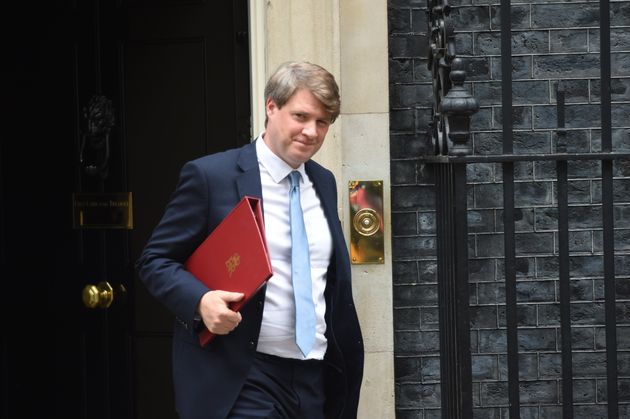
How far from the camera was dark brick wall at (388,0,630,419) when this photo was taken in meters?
5.33

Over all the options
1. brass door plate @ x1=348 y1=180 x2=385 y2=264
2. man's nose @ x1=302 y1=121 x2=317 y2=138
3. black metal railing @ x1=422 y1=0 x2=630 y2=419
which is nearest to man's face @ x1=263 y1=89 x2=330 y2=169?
man's nose @ x1=302 y1=121 x2=317 y2=138

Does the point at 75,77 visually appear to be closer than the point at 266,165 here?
No

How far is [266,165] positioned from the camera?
3.57 metres

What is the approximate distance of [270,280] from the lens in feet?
11.5

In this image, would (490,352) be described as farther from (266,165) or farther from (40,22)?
(40,22)

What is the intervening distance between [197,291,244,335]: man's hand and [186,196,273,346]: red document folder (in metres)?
0.02

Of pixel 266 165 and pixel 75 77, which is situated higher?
pixel 75 77

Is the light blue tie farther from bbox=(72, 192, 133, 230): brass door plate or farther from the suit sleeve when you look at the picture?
bbox=(72, 192, 133, 230): brass door plate

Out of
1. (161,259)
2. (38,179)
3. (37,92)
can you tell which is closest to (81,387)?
(38,179)

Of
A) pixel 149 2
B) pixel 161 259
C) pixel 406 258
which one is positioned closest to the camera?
pixel 161 259

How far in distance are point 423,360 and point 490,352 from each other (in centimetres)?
30

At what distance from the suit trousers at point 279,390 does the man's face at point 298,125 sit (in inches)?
22.9

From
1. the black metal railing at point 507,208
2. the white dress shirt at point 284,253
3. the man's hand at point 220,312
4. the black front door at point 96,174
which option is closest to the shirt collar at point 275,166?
the white dress shirt at point 284,253

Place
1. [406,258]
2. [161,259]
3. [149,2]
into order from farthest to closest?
1. [149,2]
2. [406,258]
3. [161,259]
